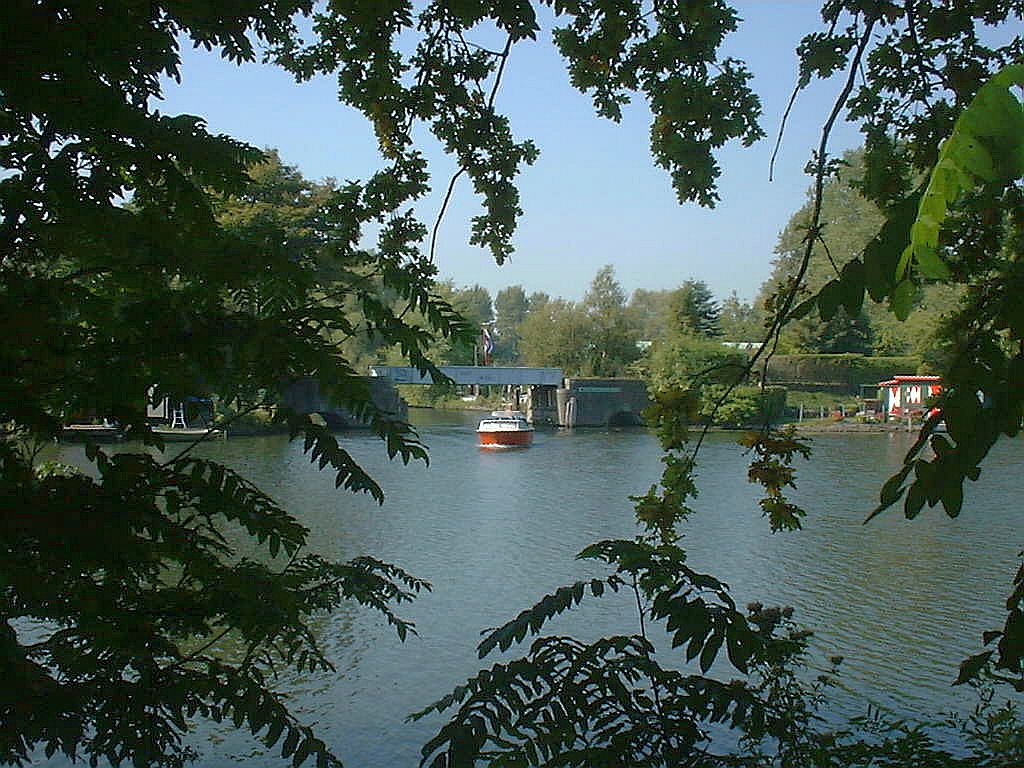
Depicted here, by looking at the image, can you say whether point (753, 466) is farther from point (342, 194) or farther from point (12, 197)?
point (12, 197)

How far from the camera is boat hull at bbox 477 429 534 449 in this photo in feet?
84.9

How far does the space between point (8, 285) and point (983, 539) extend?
12.4 m

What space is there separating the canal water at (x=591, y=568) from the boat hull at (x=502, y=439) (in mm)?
5340

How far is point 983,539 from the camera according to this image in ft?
39.4

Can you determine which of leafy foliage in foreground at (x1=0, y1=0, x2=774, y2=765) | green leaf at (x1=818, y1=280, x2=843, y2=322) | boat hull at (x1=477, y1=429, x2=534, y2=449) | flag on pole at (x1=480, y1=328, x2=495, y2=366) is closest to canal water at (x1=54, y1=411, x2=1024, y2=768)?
green leaf at (x1=818, y1=280, x2=843, y2=322)

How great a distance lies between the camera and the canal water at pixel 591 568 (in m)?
6.77

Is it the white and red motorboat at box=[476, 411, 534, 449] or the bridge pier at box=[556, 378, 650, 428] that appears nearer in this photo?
the white and red motorboat at box=[476, 411, 534, 449]

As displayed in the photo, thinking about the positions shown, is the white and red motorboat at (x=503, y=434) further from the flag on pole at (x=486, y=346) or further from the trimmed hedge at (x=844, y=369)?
the trimmed hedge at (x=844, y=369)

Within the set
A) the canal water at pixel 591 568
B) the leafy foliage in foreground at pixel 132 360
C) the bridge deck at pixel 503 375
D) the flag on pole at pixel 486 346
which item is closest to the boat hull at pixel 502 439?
the flag on pole at pixel 486 346

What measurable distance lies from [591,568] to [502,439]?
51.8ft

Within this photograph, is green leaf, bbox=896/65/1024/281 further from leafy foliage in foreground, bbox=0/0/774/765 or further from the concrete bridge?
the concrete bridge

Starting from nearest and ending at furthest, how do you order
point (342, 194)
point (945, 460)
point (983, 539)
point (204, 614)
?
point (945, 460) → point (204, 614) → point (342, 194) → point (983, 539)

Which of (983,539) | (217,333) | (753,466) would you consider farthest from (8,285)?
(983,539)

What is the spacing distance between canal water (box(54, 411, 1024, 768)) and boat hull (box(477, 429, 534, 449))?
5.34 meters
